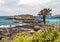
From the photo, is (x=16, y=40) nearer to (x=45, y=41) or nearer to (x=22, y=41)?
(x=22, y=41)

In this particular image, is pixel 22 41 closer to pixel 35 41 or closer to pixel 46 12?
pixel 35 41

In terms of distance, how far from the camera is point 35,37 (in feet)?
33.7

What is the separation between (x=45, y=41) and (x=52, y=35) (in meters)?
0.69

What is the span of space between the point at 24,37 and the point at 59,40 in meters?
1.69

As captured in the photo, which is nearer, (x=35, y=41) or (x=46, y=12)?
(x=35, y=41)

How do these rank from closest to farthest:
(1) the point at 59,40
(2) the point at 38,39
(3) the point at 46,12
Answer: (1) the point at 59,40
(2) the point at 38,39
(3) the point at 46,12

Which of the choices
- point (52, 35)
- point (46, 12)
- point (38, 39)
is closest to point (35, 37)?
point (38, 39)

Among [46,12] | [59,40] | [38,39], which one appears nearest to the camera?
[59,40]

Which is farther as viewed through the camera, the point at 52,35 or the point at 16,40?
the point at 52,35

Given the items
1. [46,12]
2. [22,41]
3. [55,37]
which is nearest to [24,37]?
[22,41]

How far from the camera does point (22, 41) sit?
982 cm

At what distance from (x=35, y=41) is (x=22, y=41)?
2.38 feet

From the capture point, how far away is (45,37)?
33.9ft

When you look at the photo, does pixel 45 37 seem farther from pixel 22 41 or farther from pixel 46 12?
pixel 46 12
